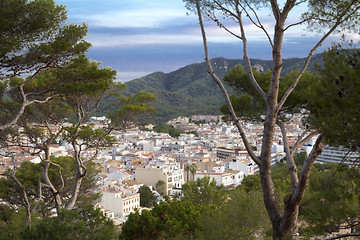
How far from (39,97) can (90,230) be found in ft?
11.6

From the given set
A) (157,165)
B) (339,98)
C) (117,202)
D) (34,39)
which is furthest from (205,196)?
(157,165)

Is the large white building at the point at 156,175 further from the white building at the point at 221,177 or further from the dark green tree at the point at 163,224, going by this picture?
the dark green tree at the point at 163,224

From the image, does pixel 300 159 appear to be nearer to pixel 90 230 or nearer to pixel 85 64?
pixel 85 64

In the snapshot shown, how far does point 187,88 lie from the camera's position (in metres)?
108

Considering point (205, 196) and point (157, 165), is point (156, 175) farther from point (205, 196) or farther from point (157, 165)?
point (205, 196)

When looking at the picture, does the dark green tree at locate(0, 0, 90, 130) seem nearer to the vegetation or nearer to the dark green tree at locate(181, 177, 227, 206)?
the vegetation

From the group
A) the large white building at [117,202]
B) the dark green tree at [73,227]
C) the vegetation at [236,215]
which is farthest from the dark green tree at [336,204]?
the large white building at [117,202]

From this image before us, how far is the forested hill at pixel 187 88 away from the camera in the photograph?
9037cm

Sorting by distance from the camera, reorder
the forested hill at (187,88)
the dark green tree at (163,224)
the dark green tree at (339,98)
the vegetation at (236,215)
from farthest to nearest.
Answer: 1. the forested hill at (187,88)
2. the dark green tree at (163,224)
3. the vegetation at (236,215)
4. the dark green tree at (339,98)

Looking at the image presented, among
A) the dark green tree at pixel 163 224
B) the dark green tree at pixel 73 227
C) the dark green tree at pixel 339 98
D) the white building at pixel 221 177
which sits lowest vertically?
the white building at pixel 221 177

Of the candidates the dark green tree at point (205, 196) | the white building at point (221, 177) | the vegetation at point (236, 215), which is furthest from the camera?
the white building at point (221, 177)

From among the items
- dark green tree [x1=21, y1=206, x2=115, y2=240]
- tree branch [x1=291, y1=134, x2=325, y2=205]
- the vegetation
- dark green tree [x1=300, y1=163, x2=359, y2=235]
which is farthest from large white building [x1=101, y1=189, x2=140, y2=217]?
tree branch [x1=291, y1=134, x2=325, y2=205]

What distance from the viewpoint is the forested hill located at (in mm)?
90369

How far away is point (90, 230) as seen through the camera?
13.3 ft
